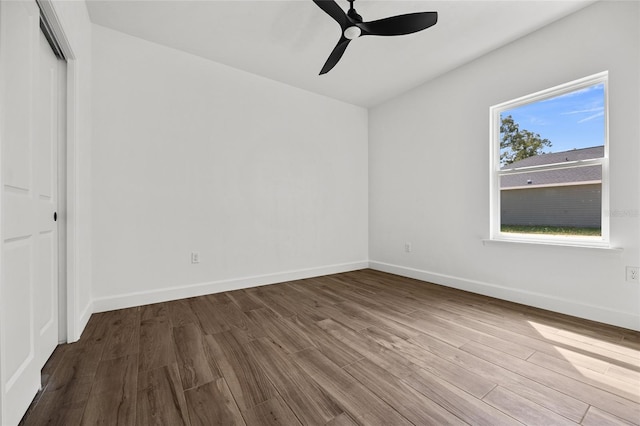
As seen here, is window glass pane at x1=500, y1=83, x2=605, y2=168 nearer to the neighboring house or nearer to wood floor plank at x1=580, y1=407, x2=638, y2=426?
the neighboring house

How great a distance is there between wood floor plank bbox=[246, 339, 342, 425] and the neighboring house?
259 cm

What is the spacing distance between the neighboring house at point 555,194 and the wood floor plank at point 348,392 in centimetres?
239

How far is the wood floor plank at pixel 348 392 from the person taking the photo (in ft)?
3.70

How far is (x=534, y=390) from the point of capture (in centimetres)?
130

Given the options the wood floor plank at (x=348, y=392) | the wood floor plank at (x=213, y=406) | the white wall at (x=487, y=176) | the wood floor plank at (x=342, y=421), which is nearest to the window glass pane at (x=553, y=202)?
the white wall at (x=487, y=176)

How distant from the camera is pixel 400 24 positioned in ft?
6.38

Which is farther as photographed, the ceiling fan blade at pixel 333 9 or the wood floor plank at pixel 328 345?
the ceiling fan blade at pixel 333 9

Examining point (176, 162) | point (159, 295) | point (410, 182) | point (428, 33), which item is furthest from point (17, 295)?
point (410, 182)

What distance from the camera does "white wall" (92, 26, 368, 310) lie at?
94.7 inches

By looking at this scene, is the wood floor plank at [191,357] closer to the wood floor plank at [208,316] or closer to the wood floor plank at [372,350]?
the wood floor plank at [208,316]

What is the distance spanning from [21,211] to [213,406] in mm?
1242

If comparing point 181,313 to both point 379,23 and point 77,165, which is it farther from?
point 379,23

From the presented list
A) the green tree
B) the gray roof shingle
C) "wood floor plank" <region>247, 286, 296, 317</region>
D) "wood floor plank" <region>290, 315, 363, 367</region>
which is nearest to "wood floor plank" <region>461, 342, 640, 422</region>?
"wood floor plank" <region>290, 315, 363, 367</region>

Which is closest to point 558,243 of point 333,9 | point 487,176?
point 487,176
